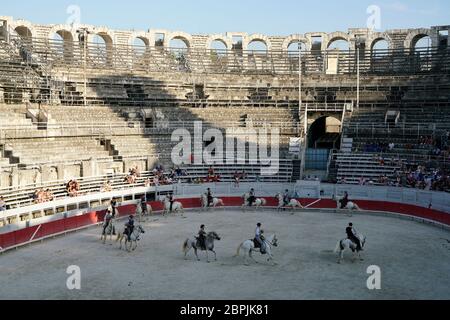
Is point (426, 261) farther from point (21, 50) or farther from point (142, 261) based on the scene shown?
point (21, 50)

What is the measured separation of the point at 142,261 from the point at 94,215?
908cm

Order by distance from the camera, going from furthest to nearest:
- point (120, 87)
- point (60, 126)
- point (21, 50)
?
1. point (120, 87)
2. point (21, 50)
3. point (60, 126)

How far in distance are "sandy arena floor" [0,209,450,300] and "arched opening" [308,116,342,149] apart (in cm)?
2169

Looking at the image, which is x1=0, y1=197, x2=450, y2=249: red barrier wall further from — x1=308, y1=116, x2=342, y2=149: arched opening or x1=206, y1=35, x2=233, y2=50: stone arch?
x1=206, y1=35, x2=233, y2=50: stone arch

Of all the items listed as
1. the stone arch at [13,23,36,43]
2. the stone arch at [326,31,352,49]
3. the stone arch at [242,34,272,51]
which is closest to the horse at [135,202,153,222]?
the stone arch at [13,23,36,43]

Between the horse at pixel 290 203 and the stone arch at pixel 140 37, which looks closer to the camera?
the horse at pixel 290 203

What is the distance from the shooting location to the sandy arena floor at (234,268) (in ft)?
59.4

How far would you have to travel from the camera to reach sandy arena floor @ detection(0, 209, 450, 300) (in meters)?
18.1

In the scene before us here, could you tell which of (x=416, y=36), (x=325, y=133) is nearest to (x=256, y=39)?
(x=325, y=133)

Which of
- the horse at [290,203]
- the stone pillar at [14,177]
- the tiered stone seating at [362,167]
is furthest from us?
the tiered stone seating at [362,167]

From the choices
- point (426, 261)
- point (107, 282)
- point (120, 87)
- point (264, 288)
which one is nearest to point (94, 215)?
point (107, 282)

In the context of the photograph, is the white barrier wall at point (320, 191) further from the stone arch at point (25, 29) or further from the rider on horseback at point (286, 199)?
the stone arch at point (25, 29)

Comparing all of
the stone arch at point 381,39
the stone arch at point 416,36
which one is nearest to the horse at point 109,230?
the stone arch at point 416,36
